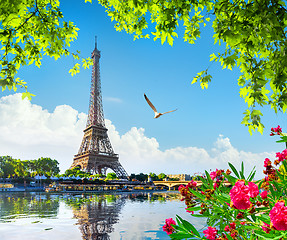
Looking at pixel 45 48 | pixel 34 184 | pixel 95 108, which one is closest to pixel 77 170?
pixel 34 184

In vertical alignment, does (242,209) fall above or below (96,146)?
below

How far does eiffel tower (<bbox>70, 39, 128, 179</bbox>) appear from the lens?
215 ft

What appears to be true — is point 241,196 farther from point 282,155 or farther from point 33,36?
point 33,36

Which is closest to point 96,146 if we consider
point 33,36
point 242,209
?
point 33,36

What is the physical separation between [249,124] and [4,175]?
83.9 metres

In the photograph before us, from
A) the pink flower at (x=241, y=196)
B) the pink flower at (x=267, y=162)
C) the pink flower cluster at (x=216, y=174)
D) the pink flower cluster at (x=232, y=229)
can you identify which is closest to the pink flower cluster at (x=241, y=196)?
the pink flower at (x=241, y=196)

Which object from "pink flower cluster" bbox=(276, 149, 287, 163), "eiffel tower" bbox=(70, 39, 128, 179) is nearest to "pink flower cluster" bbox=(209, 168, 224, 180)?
"pink flower cluster" bbox=(276, 149, 287, 163)

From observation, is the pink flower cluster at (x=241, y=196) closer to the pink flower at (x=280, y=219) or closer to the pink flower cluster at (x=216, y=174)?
the pink flower at (x=280, y=219)

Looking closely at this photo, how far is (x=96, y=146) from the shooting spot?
2719 inches

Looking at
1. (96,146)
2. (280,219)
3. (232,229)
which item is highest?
(96,146)

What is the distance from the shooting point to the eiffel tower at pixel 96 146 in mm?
65500

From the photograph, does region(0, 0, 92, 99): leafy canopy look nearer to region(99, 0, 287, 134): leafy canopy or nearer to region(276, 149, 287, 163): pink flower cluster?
region(99, 0, 287, 134): leafy canopy

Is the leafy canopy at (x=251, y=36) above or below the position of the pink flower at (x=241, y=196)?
above

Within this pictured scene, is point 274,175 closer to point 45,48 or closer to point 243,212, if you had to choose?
point 243,212
